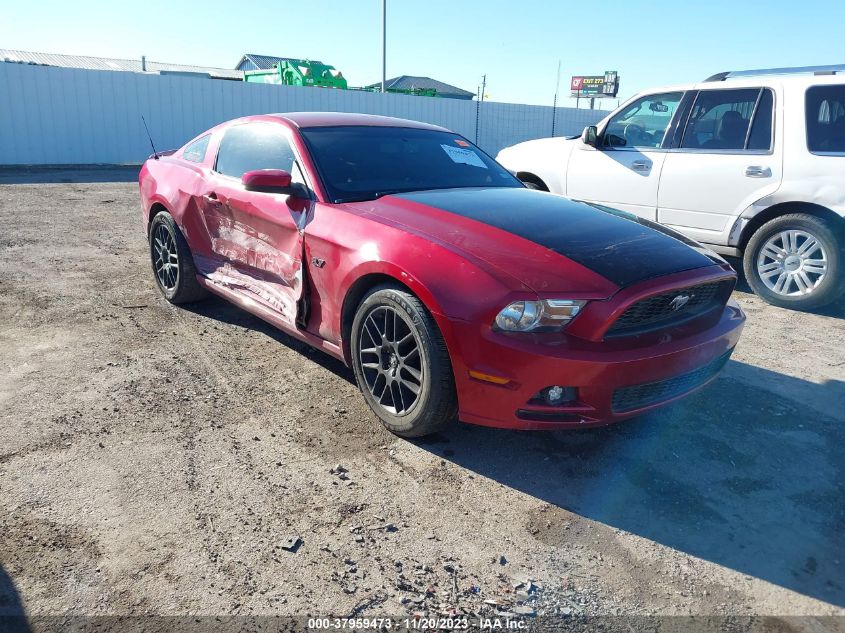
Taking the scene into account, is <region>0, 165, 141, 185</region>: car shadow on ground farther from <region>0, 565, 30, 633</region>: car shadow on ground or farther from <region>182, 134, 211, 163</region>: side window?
<region>0, 565, 30, 633</region>: car shadow on ground

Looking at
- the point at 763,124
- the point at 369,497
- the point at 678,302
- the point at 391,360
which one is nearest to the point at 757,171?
the point at 763,124

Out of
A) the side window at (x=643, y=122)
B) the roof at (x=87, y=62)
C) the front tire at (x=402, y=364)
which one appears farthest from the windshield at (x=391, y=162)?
the roof at (x=87, y=62)

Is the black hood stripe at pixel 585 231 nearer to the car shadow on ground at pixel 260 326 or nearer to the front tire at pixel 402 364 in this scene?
the front tire at pixel 402 364

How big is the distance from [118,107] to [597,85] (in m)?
47.5

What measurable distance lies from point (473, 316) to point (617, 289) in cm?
64

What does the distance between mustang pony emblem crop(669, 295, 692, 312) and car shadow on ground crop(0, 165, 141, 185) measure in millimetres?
13490

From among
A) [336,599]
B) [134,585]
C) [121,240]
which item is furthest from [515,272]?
[121,240]

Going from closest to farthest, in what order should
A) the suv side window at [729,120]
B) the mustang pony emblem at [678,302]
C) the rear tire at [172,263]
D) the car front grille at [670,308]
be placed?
the car front grille at [670,308] < the mustang pony emblem at [678,302] < the rear tire at [172,263] < the suv side window at [729,120]

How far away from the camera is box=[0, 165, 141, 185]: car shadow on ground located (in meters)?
13.7

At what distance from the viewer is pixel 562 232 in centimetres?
324

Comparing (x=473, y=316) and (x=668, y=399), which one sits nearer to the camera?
(x=473, y=316)

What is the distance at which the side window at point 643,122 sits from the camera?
622 centimetres

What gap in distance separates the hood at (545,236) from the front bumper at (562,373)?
27cm

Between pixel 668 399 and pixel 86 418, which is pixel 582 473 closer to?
pixel 668 399
